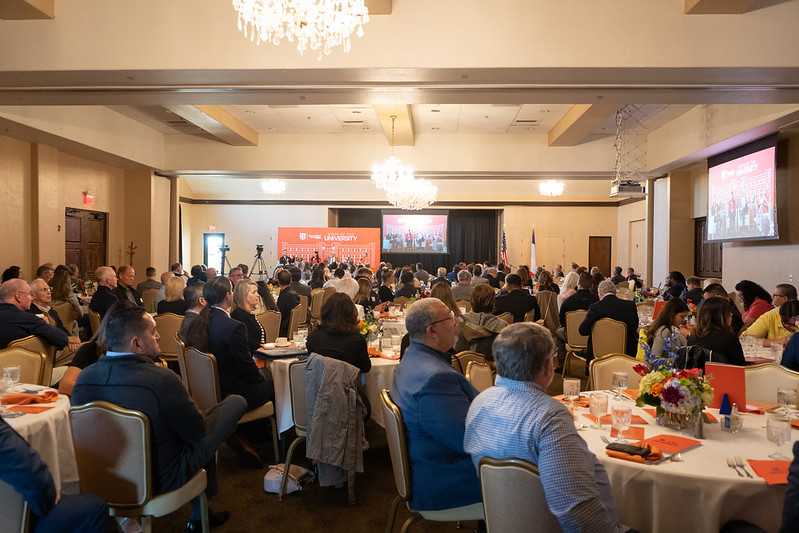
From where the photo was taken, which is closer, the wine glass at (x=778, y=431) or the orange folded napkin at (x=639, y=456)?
the orange folded napkin at (x=639, y=456)

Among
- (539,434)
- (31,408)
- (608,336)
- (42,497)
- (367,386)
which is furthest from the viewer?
(608,336)

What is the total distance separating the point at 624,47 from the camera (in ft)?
20.7

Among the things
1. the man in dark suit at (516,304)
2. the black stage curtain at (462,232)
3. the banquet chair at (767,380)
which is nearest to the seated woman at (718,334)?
the banquet chair at (767,380)

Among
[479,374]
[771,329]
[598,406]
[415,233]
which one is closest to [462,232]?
[415,233]

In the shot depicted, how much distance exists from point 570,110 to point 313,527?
9414mm

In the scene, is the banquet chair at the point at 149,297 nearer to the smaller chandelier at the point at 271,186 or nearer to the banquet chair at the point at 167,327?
the banquet chair at the point at 167,327

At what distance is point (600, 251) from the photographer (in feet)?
66.9

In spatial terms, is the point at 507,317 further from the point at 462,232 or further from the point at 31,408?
the point at 462,232

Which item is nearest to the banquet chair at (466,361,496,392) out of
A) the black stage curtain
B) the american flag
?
the american flag

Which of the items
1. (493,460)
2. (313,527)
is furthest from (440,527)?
(493,460)

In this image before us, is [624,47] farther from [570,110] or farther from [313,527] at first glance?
[313,527]

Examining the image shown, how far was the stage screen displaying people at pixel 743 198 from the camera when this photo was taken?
951cm

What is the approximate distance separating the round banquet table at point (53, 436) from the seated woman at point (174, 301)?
341cm

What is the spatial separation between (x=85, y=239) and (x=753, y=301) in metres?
12.5
